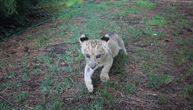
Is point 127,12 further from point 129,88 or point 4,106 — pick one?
point 4,106

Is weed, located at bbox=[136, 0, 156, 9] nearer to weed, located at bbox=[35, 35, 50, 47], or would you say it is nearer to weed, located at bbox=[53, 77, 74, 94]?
weed, located at bbox=[35, 35, 50, 47]

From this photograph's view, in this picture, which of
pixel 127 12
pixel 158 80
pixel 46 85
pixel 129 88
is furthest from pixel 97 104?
pixel 127 12

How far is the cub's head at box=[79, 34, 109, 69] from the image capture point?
5305 mm

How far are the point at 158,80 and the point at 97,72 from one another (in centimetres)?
108

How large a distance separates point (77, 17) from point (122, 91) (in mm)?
5249

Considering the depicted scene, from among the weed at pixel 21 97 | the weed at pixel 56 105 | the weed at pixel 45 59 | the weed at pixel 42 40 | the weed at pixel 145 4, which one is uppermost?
the weed at pixel 145 4

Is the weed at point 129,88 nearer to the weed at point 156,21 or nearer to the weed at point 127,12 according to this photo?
the weed at point 156,21

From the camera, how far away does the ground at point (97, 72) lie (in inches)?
197

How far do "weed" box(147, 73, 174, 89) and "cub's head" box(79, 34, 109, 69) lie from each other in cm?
90

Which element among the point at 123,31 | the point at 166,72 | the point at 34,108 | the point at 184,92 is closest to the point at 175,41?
the point at 123,31

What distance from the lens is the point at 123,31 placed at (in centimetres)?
853

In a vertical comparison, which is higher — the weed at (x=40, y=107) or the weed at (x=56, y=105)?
the weed at (x=56, y=105)

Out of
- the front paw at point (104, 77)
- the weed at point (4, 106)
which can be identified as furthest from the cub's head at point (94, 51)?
the weed at point (4, 106)

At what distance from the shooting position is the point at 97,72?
5.96 m
